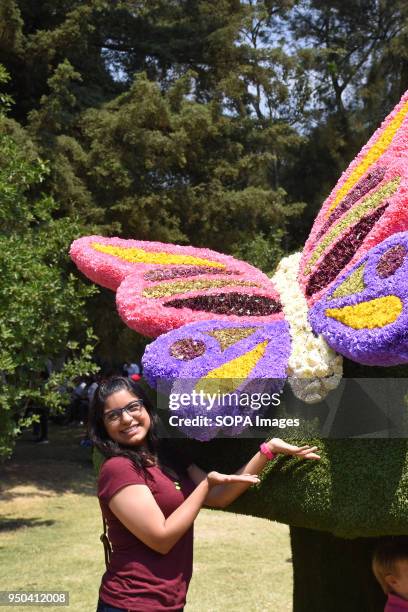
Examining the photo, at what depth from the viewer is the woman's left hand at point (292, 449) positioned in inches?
93.0

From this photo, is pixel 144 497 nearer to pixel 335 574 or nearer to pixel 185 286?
pixel 185 286

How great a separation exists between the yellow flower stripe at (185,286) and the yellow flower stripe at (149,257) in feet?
1.00

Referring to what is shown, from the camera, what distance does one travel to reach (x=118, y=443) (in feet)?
7.77

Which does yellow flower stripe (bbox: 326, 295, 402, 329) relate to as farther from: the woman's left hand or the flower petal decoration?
the woman's left hand

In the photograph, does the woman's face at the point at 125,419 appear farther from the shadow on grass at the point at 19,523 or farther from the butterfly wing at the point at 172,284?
the shadow on grass at the point at 19,523

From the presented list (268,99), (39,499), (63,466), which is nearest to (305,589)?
(39,499)

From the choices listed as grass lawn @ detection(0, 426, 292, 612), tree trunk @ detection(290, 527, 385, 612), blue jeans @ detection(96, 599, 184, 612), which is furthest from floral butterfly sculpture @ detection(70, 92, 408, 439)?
grass lawn @ detection(0, 426, 292, 612)

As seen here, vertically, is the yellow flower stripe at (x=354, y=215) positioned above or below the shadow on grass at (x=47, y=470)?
above

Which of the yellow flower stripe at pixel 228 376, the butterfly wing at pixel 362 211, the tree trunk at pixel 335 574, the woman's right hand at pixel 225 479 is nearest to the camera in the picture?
the woman's right hand at pixel 225 479

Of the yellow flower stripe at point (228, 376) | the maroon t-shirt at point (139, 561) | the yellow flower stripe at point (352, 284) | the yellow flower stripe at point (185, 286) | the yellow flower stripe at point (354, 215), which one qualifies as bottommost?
the maroon t-shirt at point (139, 561)

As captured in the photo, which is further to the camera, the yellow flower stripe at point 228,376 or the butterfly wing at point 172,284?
the butterfly wing at point 172,284

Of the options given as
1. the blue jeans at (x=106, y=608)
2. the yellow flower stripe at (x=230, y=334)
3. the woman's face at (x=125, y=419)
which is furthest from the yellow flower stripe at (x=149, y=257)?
the blue jeans at (x=106, y=608)

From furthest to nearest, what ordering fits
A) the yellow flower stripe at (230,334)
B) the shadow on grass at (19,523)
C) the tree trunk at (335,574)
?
the shadow on grass at (19,523), the tree trunk at (335,574), the yellow flower stripe at (230,334)

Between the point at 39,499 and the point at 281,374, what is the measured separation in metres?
7.02
